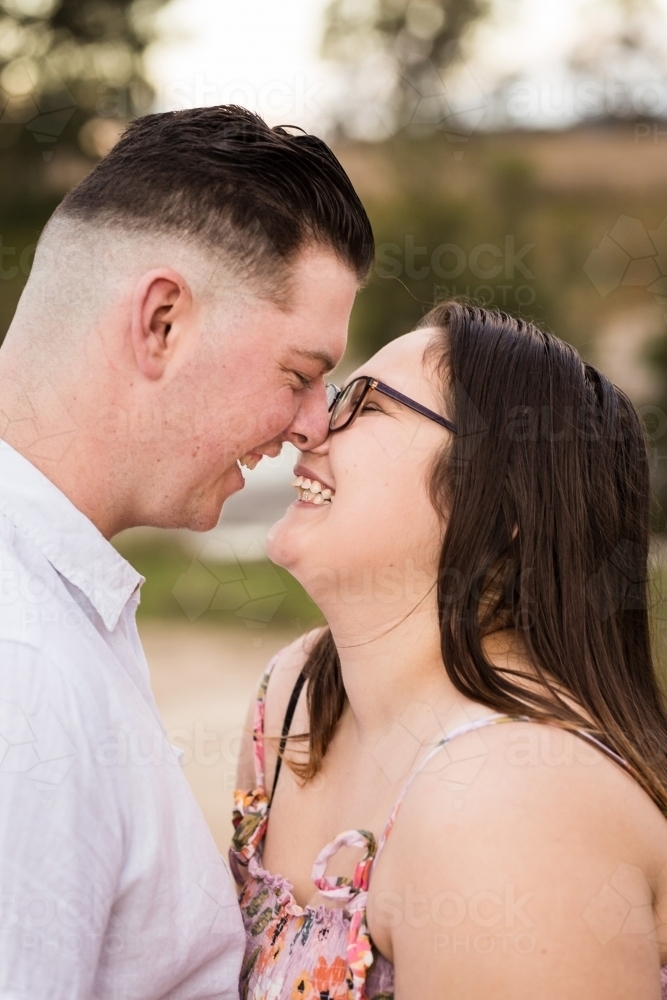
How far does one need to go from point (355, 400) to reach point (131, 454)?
43 cm

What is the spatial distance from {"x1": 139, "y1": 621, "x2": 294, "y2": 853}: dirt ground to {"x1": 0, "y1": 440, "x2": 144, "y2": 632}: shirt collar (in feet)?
11.8

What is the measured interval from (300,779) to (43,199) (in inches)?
277

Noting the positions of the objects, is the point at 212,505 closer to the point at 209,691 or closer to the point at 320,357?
the point at 320,357

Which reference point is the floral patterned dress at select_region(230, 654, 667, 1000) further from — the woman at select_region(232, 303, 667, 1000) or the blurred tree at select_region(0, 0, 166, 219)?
the blurred tree at select_region(0, 0, 166, 219)

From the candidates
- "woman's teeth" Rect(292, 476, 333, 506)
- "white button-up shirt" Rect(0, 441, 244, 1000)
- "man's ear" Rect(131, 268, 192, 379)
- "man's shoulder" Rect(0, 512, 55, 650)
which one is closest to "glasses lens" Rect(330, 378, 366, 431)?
"woman's teeth" Rect(292, 476, 333, 506)

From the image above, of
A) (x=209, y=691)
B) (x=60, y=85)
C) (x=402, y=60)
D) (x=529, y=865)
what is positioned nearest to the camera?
(x=529, y=865)

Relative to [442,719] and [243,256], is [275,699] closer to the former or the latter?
[442,719]

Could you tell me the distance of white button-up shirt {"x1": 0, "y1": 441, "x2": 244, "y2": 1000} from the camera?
132 cm

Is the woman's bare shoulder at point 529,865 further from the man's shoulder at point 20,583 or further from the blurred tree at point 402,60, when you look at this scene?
the blurred tree at point 402,60

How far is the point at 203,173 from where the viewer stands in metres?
1.77

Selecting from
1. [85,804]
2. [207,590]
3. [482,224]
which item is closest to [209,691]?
[207,590]

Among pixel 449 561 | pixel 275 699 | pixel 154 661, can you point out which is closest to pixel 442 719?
pixel 449 561

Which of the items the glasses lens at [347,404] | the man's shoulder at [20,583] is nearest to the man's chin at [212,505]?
the glasses lens at [347,404]

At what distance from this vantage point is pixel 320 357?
6.15 ft
